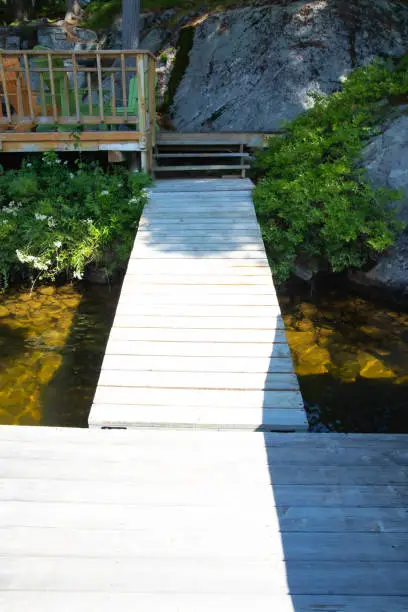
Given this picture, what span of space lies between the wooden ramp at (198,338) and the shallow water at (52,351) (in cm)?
110

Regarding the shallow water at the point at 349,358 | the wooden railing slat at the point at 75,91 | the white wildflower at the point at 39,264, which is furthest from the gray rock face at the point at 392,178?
the white wildflower at the point at 39,264

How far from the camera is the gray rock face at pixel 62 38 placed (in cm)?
1336

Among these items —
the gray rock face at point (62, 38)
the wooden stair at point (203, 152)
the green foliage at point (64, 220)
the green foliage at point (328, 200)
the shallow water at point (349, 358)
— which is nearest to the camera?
the shallow water at point (349, 358)

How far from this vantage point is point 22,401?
15.7ft

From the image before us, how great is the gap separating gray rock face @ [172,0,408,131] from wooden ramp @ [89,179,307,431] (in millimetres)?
4632

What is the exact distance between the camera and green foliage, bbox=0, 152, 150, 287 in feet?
21.1

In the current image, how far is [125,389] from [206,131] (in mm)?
7923

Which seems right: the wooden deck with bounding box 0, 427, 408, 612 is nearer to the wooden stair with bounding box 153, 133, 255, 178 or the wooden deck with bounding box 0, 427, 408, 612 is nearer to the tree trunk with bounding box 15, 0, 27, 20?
the wooden stair with bounding box 153, 133, 255, 178

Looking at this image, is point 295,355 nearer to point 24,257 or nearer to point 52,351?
point 52,351

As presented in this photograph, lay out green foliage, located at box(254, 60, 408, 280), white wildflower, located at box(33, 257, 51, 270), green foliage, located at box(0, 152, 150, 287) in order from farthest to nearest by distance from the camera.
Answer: green foliage, located at box(0, 152, 150, 287) → white wildflower, located at box(33, 257, 51, 270) → green foliage, located at box(254, 60, 408, 280)

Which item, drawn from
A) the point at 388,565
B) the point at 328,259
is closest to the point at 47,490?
the point at 388,565

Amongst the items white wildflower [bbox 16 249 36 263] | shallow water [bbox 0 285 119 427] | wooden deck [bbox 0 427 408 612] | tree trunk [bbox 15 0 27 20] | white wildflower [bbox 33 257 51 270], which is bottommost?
shallow water [bbox 0 285 119 427]

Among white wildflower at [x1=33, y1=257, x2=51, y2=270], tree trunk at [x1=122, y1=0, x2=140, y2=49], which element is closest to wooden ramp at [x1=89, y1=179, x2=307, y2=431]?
white wildflower at [x1=33, y1=257, x2=51, y2=270]

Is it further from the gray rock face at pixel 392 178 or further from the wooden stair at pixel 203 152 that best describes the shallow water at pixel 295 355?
the wooden stair at pixel 203 152
